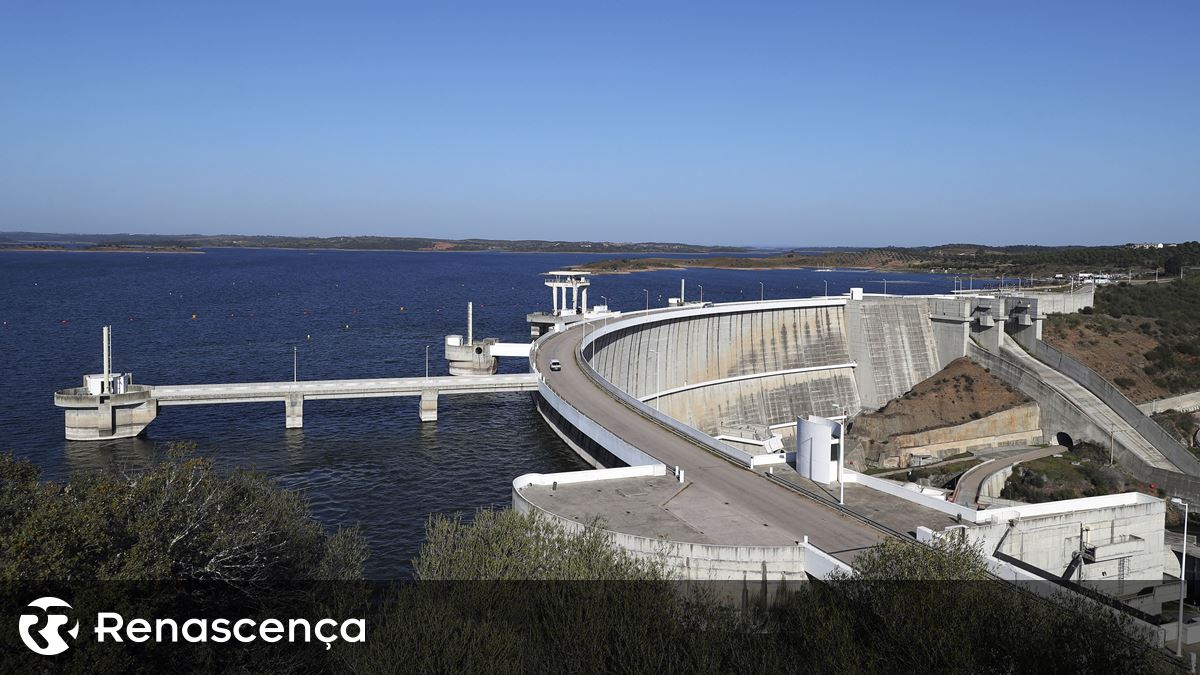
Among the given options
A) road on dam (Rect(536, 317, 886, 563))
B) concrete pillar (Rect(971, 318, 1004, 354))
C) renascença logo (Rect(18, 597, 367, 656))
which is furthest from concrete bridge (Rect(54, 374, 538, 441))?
concrete pillar (Rect(971, 318, 1004, 354))

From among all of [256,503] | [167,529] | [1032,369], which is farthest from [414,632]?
[1032,369]

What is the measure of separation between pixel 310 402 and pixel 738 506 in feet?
114

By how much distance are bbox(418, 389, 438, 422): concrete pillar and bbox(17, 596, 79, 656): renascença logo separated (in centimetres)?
3764

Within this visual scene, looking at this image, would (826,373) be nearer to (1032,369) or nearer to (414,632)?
(1032,369)

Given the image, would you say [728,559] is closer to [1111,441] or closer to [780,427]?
[1111,441]

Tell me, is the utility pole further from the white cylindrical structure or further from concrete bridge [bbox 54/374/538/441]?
concrete bridge [bbox 54/374/538/441]

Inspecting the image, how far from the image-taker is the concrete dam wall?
6084cm

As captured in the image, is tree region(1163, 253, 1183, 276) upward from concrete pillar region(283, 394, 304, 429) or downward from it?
upward

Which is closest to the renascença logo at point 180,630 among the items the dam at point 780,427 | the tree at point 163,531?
the tree at point 163,531

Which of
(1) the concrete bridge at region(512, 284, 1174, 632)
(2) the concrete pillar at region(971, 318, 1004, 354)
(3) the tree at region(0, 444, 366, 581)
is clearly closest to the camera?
Result: (3) the tree at region(0, 444, 366, 581)

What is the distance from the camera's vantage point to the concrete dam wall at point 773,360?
60844mm

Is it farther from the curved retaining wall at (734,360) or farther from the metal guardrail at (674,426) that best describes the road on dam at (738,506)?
the curved retaining wall at (734,360)

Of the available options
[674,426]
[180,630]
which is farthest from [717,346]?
[180,630]

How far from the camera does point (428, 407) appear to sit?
168 feet
